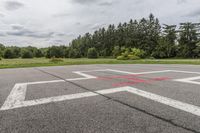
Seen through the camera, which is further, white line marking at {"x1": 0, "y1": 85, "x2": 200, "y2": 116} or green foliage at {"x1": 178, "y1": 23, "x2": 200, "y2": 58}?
green foliage at {"x1": 178, "y1": 23, "x2": 200, "y2": 58}

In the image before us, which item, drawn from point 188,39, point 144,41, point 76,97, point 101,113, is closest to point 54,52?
point 144,41

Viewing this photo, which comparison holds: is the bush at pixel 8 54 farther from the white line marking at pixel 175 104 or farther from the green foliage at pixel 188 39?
the white line marking at pixel 175 104

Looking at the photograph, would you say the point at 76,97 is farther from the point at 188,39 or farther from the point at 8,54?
the point at 8,54

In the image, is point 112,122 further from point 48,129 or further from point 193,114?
point 193,114

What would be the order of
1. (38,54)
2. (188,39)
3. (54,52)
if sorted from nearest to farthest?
(188,39) < (54,52) < (38,54)

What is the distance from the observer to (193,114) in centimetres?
255

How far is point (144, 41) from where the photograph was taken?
55344mm

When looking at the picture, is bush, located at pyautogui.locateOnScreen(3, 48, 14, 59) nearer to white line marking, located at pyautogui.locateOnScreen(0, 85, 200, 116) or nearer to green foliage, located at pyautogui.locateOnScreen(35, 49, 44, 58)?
green foliage, located at pyautogui.locateOnScreen(35, 49, 44, 58)

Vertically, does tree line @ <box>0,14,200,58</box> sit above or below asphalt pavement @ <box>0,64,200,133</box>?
above

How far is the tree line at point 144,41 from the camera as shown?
155 ft

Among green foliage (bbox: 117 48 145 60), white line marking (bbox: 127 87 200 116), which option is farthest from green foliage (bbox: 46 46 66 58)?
white line marking (bbox: 127 87 200 116)

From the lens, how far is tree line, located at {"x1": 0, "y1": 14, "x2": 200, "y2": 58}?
47.2 metres

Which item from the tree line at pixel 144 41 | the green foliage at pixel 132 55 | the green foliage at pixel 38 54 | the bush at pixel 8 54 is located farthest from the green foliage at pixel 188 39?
the bush at pixel 8 54

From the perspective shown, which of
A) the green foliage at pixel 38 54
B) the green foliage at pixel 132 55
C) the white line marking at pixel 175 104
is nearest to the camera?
the white line marking at pixel 175 104
